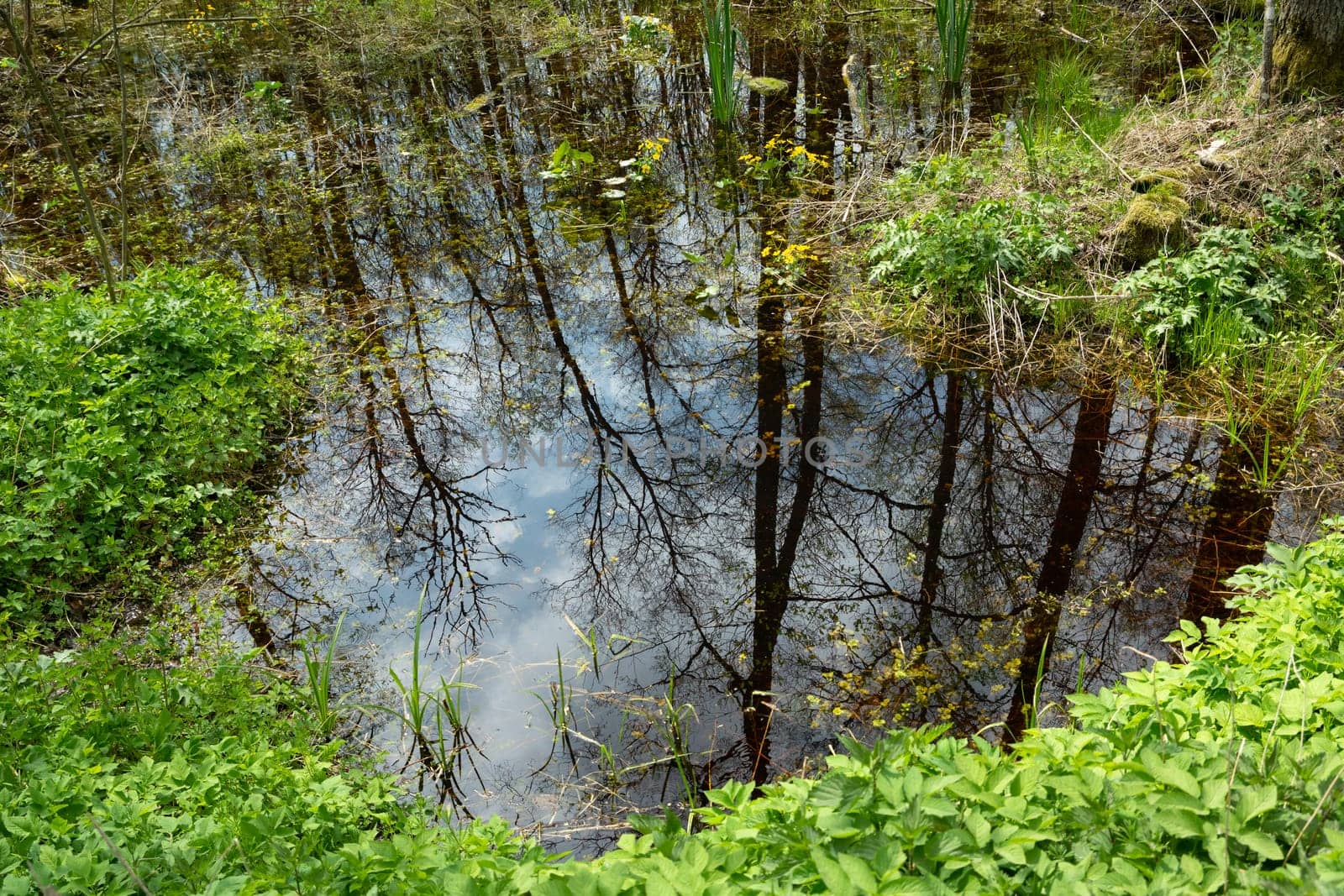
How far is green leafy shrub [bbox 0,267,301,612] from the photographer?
367 cm

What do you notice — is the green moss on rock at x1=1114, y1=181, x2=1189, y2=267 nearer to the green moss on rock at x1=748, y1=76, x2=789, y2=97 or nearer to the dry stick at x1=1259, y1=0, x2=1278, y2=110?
the dry stick at x1=1259, y1=0, x2=1278, y2=110

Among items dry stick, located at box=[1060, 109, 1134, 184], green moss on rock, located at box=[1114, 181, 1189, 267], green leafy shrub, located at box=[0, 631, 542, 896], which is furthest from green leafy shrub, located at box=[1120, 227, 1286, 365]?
green leafy shrub, located at box=[0, 631, 542, 896]

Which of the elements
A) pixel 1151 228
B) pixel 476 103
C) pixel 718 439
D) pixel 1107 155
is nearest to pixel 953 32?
pixel 1107 155

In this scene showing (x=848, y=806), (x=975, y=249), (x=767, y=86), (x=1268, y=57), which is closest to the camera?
(x=848, y=806)

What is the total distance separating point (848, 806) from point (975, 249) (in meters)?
4.06

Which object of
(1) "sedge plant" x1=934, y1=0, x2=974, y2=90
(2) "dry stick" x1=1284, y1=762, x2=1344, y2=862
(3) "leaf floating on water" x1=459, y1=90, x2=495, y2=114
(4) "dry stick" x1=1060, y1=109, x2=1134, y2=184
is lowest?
(2) "dry stick" x1=1284, y1=762, x2=1344, y2=862

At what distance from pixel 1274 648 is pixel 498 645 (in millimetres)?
2543

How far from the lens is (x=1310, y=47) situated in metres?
5.23

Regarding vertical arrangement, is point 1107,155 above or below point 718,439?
above

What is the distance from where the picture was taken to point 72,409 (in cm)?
405

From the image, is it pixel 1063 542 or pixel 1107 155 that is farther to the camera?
pixel 1107 155

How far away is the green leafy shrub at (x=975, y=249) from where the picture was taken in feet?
16.2

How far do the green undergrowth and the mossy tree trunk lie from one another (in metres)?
3.96

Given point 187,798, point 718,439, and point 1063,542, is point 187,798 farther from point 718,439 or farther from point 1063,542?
point 1063,542
